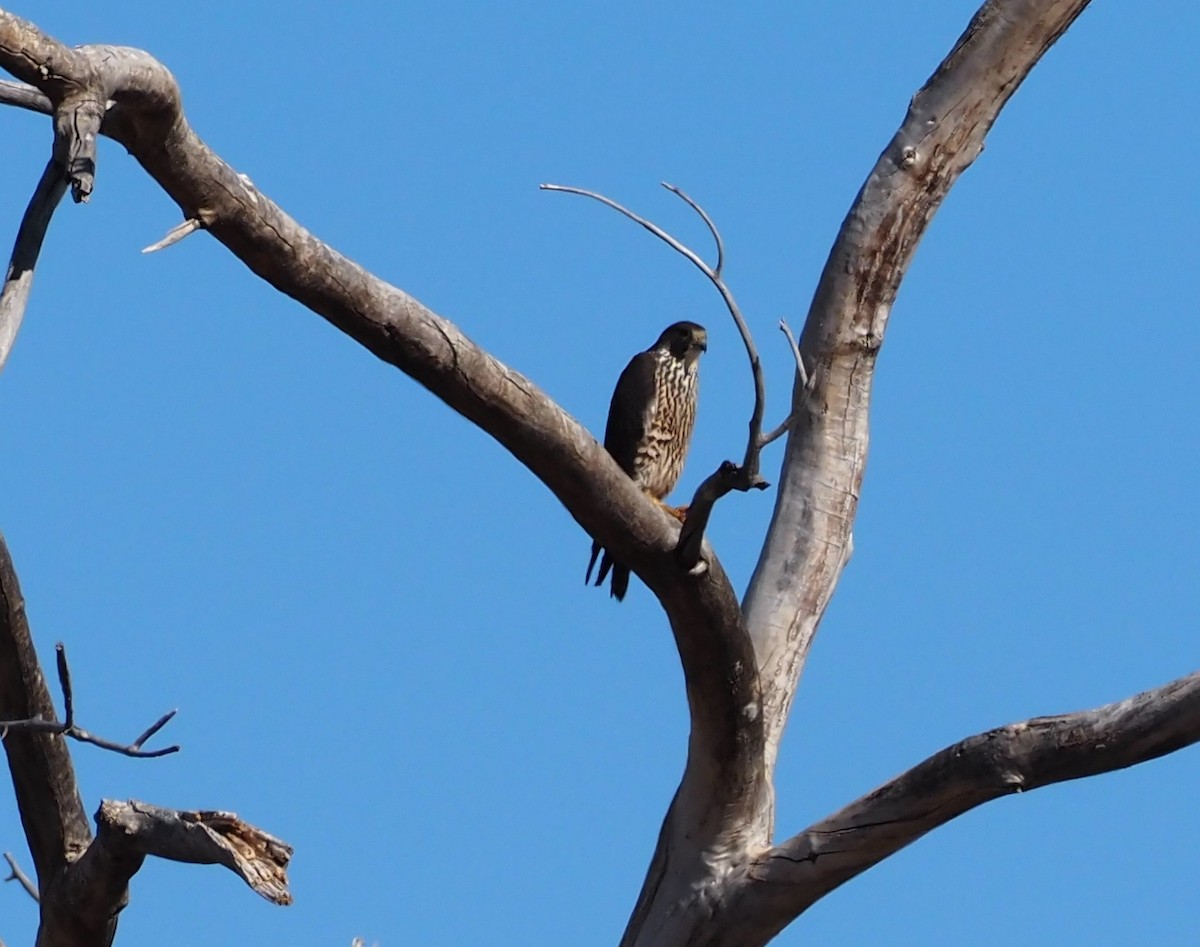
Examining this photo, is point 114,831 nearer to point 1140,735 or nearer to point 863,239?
point 1140,735

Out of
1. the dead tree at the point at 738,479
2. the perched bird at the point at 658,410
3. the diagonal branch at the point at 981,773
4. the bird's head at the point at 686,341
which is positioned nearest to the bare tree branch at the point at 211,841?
the dead tree at the point at 738,479

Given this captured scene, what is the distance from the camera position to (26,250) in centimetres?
294

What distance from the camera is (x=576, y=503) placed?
3.92 metres

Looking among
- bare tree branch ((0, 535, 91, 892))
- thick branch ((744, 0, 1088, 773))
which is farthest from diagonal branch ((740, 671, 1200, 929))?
bare tree branch ((0, 535, 91, 892))

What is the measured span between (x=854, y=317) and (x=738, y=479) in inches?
66.1

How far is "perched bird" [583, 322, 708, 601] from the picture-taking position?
6.37m

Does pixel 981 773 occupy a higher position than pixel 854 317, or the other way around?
pixel 854 317

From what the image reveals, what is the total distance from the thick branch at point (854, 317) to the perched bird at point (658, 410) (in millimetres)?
1276

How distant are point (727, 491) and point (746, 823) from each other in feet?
3.90

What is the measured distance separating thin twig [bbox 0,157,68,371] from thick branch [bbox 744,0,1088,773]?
238 cm

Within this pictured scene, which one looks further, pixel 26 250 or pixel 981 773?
pixel 981 773

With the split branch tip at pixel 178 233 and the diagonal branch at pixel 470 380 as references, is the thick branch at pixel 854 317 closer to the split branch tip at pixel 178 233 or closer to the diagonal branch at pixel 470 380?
the diagonal branch at pixel 470 380

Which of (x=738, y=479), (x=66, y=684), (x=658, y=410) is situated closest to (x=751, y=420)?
(x=738, y=479)

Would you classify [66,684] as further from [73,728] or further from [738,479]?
[738,479]
